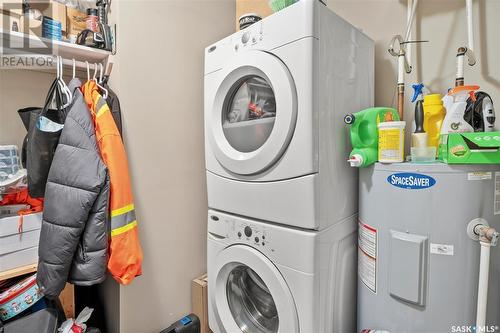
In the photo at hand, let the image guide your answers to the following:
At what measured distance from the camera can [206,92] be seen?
1189mm

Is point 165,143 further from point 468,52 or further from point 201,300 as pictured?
point 468,52

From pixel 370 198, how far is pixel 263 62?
2.04ft

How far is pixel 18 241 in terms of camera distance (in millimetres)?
1082

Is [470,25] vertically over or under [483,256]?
over

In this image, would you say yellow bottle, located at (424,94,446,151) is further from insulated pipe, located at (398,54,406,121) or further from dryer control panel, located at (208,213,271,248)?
dryer control panel, located at (208,213,271,248)

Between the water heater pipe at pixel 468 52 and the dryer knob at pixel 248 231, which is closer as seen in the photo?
the water heater pipe at pixel 468 52

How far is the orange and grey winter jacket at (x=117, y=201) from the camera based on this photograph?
1.05 m

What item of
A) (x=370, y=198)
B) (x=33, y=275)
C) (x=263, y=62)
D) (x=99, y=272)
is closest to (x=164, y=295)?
(x=99, y=272)

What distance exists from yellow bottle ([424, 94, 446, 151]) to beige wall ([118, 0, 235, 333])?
1.12 m

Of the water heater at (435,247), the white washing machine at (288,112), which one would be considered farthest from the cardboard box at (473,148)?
the white washing machine at (288,112)

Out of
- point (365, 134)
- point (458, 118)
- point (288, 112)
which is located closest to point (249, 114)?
point (288, 112)

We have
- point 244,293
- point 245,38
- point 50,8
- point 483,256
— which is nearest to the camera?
point 483,256

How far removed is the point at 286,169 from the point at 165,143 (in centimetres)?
76
